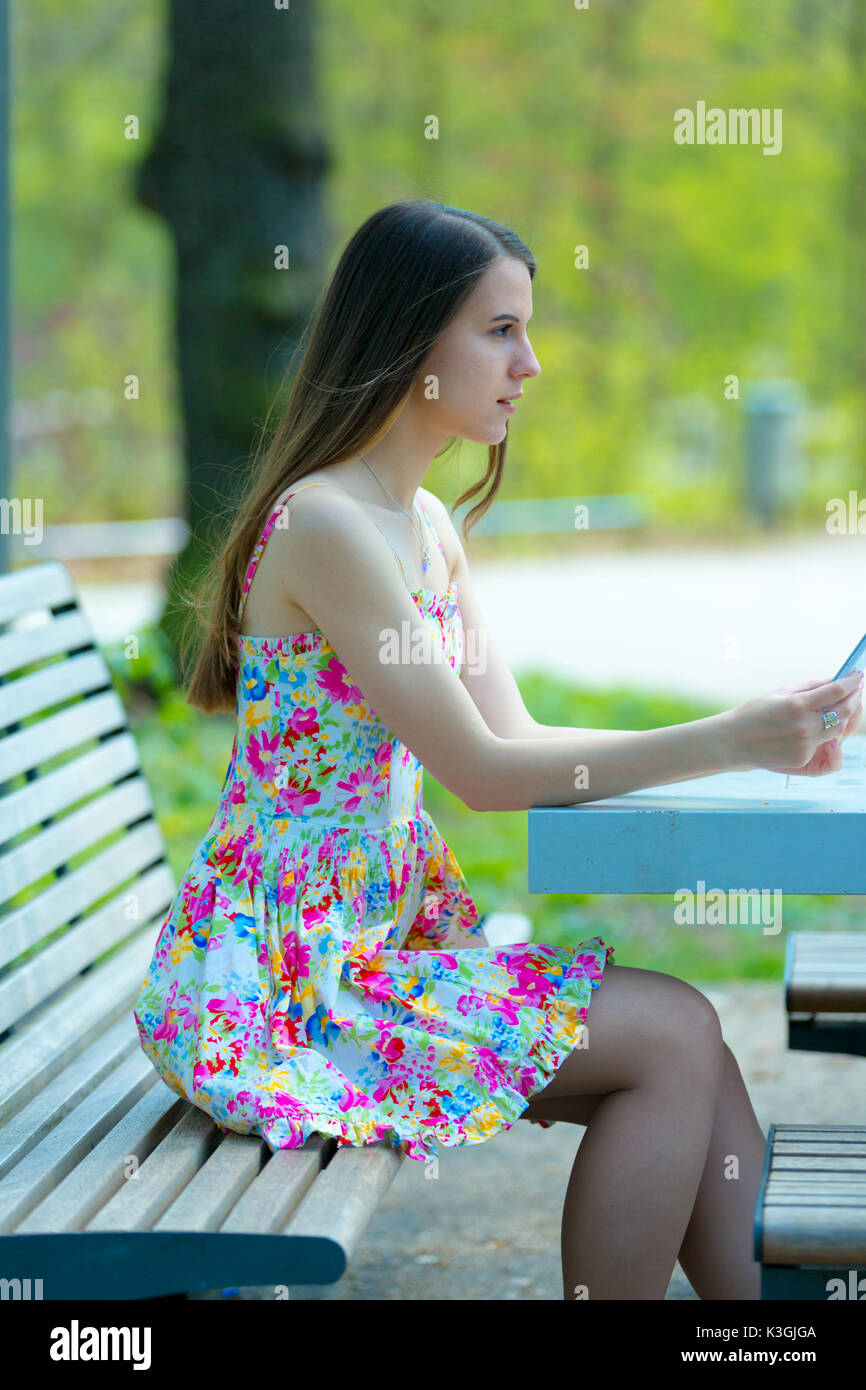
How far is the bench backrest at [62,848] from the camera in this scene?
7.82 ft

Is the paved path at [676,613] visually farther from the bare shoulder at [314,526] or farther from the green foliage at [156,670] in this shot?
the bare shoulder at [314,526]

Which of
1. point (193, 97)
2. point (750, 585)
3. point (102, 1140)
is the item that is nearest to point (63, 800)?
point (102, 1140)

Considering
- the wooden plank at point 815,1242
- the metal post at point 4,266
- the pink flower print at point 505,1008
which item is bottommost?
the wooden plank at point 815,1242

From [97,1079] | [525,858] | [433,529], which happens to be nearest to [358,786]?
[433,529]

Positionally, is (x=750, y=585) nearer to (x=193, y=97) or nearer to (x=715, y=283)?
(x=715, y=283)

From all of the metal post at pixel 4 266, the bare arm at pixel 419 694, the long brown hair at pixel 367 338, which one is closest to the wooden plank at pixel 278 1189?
the bare arm at pixel 419 694

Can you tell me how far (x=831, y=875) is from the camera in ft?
5.93

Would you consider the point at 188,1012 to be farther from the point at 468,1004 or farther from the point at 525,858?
the point at 525,858

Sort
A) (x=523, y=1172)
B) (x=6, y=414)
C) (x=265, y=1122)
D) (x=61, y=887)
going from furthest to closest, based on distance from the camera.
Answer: (x=523, y=1172) < (x=6, y=414) < (x=61, y=887) < (x=265, y=1122)

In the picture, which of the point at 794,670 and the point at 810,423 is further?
the point at 810,423

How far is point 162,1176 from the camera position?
6.16ft

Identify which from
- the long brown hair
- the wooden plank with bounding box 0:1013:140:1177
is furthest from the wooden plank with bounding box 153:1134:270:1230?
the long brown hair

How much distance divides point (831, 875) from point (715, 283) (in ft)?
49.2

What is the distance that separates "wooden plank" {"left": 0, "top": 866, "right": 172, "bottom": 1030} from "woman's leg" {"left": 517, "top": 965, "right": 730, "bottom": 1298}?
78 centimetres
